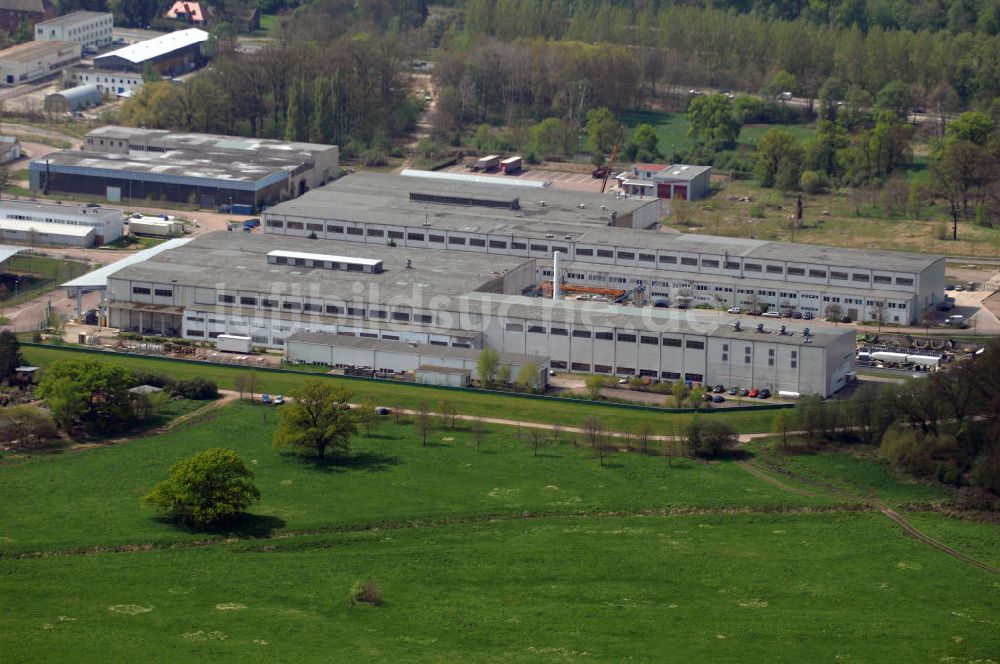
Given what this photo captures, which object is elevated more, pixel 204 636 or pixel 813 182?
pixel 813 182

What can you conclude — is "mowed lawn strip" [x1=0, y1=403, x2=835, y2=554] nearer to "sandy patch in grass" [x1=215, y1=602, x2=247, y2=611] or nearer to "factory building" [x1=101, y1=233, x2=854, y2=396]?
"sandy patch in grass" [x1=215, y1=602, x2=247, y2=611]

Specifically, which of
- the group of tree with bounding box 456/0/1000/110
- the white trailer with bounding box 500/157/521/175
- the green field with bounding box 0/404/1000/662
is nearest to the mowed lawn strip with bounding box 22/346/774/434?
the green field with bounding box 0/404/1000/662

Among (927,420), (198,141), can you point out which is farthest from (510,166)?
(927,420)

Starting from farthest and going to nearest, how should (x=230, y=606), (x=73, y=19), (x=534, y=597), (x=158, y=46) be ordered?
(x=73, y=19)
(x=158, y=46)
(x=534, y=597)
(x=230, y=606)

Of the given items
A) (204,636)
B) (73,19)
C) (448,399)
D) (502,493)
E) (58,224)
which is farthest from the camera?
(73,19)

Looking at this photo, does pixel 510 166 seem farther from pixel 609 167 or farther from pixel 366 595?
pixel 366 595

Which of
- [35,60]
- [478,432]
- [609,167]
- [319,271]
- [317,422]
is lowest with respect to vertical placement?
[478,432]

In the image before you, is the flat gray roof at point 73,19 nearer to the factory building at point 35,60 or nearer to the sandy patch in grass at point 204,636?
the factory building at point 35,60
